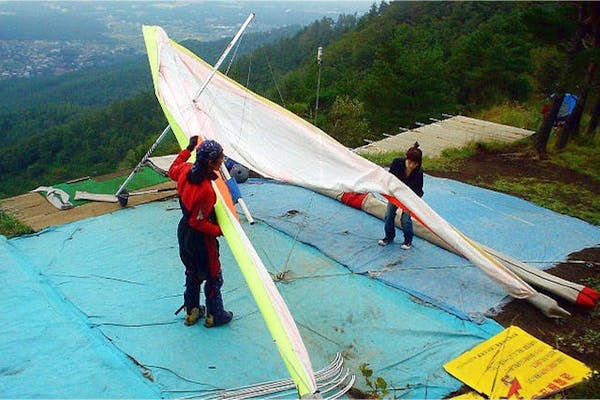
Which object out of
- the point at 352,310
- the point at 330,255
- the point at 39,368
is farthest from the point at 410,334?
the point at 39,368

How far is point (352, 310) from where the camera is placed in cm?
416

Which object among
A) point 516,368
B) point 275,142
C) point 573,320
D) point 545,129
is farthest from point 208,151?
point 545,129

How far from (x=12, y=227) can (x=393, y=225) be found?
4.40 m

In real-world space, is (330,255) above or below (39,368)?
above

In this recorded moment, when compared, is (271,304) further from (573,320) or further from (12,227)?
(12,227)

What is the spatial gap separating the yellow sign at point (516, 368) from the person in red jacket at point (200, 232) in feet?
6.09

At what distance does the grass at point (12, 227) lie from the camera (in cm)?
541

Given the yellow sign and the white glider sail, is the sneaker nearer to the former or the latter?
the white glider sail

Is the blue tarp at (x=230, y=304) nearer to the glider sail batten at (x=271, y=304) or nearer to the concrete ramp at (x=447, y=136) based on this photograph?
the glider sail batten at (x=271, y=304)

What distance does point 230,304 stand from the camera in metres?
4.21

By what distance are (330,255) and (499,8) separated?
35.4 metres

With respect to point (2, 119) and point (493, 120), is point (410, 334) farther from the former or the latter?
point (2, 119)

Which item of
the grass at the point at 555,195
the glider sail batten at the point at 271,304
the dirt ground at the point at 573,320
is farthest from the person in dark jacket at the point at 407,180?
the grass at the point at 555,195

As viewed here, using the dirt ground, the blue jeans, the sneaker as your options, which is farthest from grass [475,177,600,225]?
the sneaker
